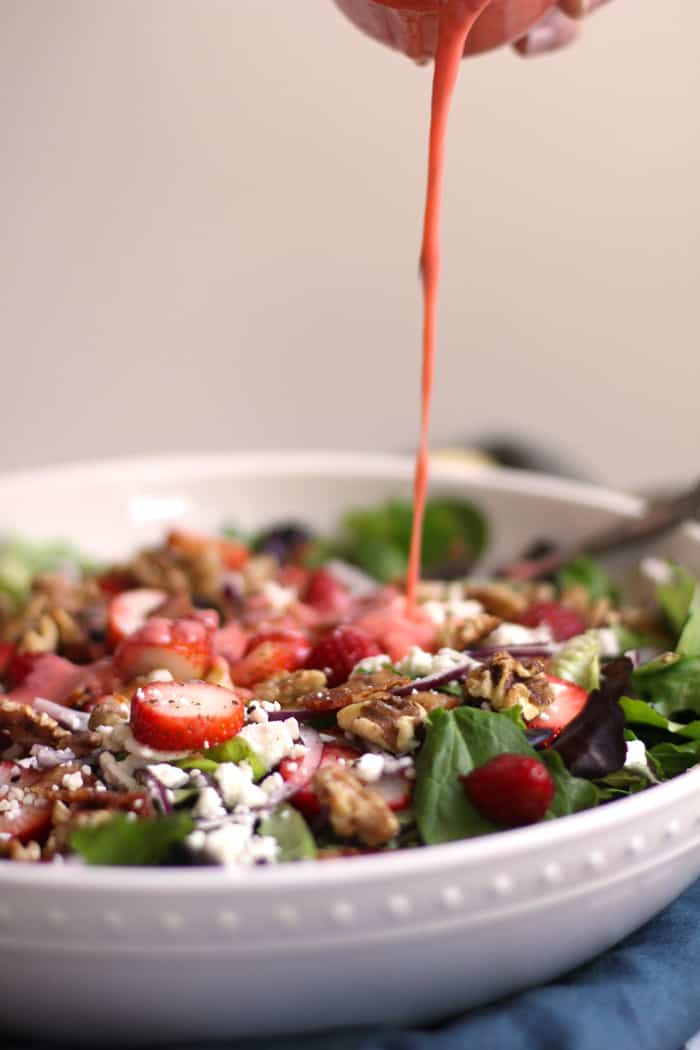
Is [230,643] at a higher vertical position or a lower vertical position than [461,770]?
lower

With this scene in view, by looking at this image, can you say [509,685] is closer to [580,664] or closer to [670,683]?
[580,664]

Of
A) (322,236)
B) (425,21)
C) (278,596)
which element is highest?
(425,21)

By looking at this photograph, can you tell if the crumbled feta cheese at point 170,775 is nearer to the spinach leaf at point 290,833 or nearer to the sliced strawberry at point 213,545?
the spinach leaf at point 290,833

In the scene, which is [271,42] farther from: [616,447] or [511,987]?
[511,987]

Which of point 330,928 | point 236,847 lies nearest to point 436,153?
point 236,847

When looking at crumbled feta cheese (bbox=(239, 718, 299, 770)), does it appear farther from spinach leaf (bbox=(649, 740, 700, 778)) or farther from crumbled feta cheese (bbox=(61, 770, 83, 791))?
spinach leaf (bbox=(649, 740, 700, 778))

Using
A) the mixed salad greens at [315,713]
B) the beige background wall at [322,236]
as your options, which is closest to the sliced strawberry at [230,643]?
the mixed salad greens at [315,713]

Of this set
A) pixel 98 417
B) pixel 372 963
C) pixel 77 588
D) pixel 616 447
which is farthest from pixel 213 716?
pixel 616 447
